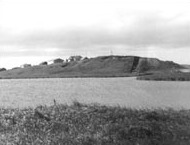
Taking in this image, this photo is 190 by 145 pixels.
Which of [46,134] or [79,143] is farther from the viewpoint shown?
[46,134]

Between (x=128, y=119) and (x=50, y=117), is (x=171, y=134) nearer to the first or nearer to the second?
(x=128, y=119)

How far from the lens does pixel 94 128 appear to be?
14445 millimetres

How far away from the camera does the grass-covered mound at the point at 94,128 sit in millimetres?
12406

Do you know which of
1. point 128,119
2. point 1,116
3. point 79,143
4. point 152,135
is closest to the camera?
point 79,143

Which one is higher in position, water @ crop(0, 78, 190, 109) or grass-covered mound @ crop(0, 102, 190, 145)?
grass-covered mound @ crop(0, 102, 190, 145)

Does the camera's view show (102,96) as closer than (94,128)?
No

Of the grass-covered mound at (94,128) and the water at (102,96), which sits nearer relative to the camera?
the grass-covered mound at (94,128)

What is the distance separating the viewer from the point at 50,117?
16.6 metres

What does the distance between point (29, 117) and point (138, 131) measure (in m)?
6.04

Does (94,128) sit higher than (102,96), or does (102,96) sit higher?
(94,128)

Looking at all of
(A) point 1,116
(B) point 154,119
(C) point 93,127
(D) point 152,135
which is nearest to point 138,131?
(D) point 152,135

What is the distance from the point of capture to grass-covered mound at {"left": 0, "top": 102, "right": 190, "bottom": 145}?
12406 millimetres

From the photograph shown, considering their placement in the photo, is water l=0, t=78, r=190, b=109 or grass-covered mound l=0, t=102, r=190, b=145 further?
water l=0, t=78, r=190, b=109

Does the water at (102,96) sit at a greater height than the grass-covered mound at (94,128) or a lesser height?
lesser
